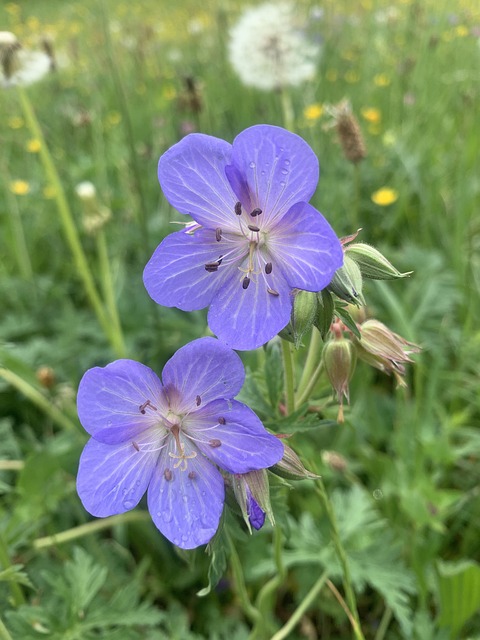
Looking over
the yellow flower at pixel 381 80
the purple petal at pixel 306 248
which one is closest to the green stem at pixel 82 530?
the purple petal at pixel 306 248

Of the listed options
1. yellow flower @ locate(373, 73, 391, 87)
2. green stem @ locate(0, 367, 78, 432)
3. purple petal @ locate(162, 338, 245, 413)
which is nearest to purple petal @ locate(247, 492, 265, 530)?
purple petal @ locate(162, 338, 245, 413)

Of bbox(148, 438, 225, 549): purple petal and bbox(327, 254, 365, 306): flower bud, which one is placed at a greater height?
bbox(327, 254, 365, 306): flower bud

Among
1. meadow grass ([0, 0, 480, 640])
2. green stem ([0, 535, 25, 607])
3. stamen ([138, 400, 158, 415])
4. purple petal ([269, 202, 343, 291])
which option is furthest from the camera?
meadow grass ([0, 0, 480, 640])

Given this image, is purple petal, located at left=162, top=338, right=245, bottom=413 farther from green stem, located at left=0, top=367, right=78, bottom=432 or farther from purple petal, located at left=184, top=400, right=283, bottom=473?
green stem, located at left=0, top=367, right=78, bottom=432

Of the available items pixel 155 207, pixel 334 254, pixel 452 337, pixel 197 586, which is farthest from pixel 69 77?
pixel 334 254

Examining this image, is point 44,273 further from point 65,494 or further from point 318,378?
point 318,378

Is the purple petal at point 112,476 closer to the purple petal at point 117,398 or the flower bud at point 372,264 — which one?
the purple petal at point 117,398
